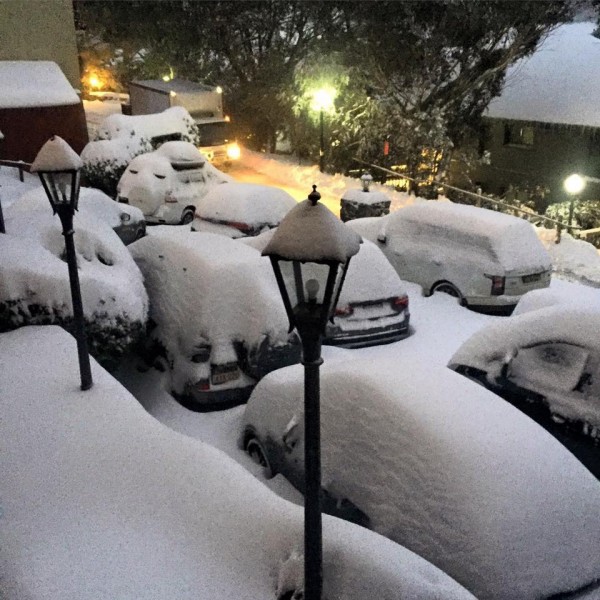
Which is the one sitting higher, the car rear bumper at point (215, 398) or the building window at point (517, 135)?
the building window at point (517, 135)

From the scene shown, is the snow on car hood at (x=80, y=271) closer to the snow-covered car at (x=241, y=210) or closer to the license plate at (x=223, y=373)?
the license plate at (x=223, y=373)

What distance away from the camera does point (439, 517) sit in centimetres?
424

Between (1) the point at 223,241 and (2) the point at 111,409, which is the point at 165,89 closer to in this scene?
(1) the point at 223,241

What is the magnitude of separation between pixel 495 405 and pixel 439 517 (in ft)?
3.40

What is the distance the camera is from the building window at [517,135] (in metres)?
26.2

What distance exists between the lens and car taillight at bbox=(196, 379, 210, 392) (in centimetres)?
699

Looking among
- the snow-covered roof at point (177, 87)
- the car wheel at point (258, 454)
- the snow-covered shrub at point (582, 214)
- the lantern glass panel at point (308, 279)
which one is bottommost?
the snow-covered shrub at point (582, 214)

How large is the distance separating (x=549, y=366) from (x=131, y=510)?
12.6 ft

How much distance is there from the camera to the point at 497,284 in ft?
34.3

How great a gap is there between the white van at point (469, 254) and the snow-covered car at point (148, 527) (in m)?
6.35

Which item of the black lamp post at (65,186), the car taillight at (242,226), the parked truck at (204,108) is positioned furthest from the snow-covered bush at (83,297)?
the parked truck at (204,108)

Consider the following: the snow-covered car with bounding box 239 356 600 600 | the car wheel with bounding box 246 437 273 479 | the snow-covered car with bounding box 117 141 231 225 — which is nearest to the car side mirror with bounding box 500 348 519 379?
the snow-covered car with bounding box 239 356 600 600

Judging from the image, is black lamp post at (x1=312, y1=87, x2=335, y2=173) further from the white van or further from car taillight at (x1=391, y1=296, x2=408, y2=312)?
car taillight at (x1=391, y1=296, x2=408, y2=312)

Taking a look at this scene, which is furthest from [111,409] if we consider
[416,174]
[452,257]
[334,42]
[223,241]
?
[334,42]
